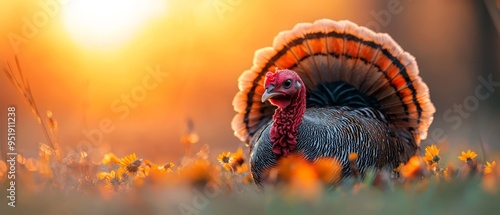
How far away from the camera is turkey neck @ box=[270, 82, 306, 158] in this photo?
124 inches

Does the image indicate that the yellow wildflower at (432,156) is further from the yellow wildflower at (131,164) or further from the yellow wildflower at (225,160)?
the yellow wildflower at (131,164)

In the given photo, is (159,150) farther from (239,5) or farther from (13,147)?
(239,5)

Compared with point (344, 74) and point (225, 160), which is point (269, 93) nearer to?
point (225, 160)

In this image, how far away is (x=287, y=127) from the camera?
3.16m

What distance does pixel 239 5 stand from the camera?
7672 millimetres

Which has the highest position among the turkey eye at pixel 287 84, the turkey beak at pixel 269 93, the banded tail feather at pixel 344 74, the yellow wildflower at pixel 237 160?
the banded tail feather at pixel 344 74

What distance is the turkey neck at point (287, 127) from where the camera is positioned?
3.15 m

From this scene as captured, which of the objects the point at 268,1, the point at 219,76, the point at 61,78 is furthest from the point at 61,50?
the point at 268,1

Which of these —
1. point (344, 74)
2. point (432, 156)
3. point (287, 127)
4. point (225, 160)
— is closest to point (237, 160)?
point (225, 160)

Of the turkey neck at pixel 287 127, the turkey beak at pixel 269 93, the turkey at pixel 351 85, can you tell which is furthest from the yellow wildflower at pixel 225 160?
the turkey beak at pixel 269 93

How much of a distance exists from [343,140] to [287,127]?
0.98 ft

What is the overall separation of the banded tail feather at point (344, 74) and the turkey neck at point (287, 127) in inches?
27.8

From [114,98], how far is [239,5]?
2.03m

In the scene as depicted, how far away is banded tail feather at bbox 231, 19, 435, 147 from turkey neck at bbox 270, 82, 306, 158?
0.71m
